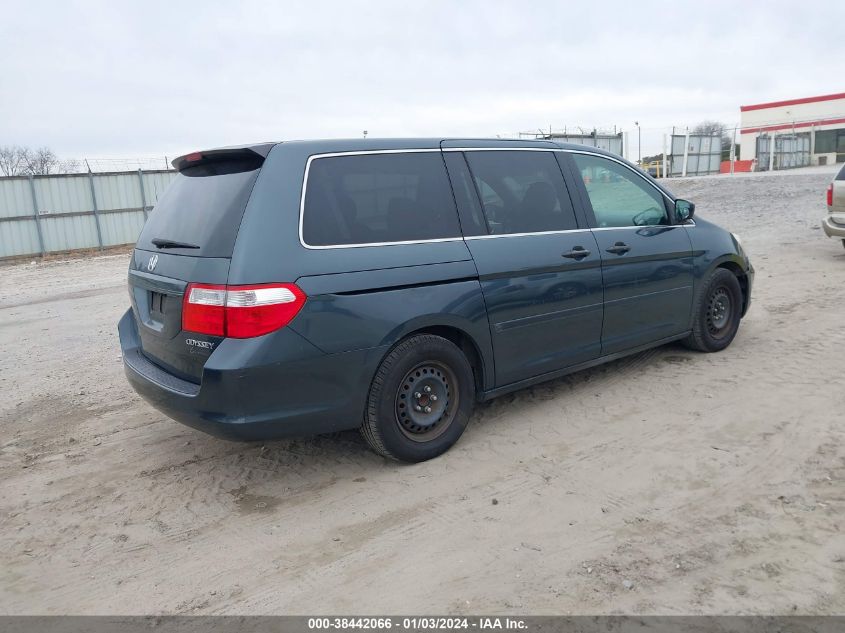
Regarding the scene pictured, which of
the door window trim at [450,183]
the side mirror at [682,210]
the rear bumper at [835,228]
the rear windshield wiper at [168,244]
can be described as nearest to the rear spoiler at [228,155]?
the door window trim at [450,183]

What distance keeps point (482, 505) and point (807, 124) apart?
4048 centimetres

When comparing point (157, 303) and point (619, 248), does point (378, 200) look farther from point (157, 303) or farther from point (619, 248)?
point (619, 248)

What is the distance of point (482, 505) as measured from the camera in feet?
11.4

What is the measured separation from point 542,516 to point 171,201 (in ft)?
9.42

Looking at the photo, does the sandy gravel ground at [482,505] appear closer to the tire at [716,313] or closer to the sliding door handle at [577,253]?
the tire at [716,313]

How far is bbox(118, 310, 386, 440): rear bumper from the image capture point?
10.8ft

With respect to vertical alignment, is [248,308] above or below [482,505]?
above

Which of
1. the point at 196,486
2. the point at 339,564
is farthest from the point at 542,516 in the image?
the point at 196,486

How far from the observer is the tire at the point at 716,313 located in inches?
221

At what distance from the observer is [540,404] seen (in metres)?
4.85

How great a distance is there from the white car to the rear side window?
896 centimetres

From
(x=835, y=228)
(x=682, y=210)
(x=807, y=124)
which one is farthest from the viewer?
(x=807, y=124)

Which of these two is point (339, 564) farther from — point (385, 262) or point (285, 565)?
point (385, 262)

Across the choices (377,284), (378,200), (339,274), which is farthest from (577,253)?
(339,274)
